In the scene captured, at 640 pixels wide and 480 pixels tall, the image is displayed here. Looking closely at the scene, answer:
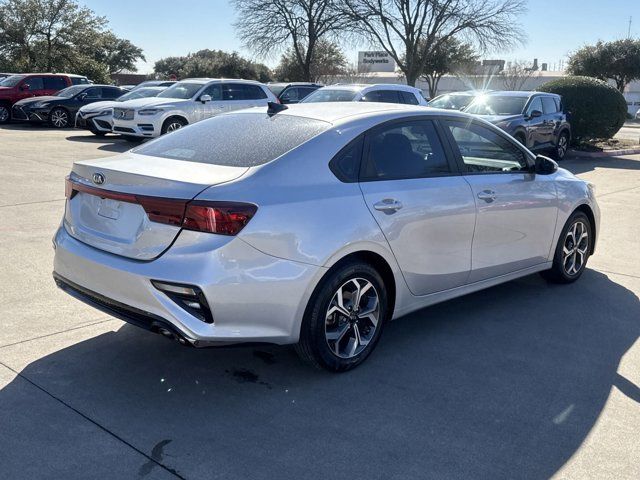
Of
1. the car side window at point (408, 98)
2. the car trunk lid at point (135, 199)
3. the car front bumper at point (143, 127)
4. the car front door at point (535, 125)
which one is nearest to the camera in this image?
the car trunk lid at point (135, 199)

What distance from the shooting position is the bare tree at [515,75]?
60.6 m

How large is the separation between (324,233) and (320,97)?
493 inches

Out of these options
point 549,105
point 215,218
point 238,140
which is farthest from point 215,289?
point 549,105

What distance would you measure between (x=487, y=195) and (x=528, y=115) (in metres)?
11.6

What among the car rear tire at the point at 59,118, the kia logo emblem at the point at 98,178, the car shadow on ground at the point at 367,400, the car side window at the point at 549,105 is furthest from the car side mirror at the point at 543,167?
the car rear tire at the point at 59,118

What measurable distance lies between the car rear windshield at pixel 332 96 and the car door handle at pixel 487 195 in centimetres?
1066

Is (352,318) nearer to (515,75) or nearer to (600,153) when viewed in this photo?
(600,153)

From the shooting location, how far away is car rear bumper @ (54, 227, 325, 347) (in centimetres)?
358

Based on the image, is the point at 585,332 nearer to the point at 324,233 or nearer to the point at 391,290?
the point at 391,290

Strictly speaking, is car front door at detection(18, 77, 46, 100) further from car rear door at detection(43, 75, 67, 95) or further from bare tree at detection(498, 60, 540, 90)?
bare tree at detection(498, 60, 540, 90)

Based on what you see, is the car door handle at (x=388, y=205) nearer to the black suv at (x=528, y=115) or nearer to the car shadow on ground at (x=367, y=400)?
the car shadow on ground at (x=367, y=400)

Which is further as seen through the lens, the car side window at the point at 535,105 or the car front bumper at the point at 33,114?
the car front bumper at the point at 33,114

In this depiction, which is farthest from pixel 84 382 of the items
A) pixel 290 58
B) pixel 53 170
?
pixel 290 58

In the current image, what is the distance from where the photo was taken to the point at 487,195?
5102 millimetres
